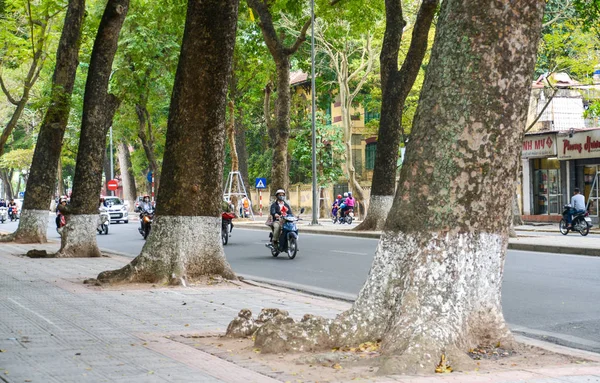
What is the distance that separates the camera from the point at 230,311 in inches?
419

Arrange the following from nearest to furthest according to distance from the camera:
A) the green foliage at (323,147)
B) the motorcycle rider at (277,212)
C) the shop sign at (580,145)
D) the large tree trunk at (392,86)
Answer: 1. the motorcycle rider at (277,212)
2. the large tree trunk at (392,86)
3. the shop sign at (580,145)
4. the green foliage at (323,147)

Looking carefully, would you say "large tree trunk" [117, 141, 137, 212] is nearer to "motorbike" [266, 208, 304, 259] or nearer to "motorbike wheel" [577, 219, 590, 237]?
"motorbike wheel" [577, 219, 590, 237]

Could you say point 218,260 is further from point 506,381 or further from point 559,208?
point 559,208

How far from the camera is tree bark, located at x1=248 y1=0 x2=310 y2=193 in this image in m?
31.8

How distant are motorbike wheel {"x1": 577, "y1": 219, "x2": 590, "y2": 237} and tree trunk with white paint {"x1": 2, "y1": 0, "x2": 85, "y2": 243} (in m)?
17.2

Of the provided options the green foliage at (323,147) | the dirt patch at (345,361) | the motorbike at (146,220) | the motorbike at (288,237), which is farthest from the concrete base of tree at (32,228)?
the green foliage at (323,147)

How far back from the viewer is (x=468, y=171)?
7023 millimetres

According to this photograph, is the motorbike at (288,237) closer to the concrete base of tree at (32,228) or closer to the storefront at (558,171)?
the concrete base of tree at (32,228)

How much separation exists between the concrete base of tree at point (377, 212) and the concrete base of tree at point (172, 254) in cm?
1603

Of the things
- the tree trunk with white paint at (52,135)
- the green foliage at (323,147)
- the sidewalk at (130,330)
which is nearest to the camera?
the sidewalk at (130,330)

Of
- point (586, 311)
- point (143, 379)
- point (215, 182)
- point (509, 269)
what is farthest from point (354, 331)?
point (509, 269)

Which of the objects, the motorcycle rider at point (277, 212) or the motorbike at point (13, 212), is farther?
the motorbike at point (13, 212)

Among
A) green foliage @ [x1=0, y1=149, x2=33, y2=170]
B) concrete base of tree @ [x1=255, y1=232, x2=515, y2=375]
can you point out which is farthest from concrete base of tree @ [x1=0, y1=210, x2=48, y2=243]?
green foliage @ [x1=0, y1=149, x2=33, y2=170]

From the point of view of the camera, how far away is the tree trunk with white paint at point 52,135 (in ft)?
75.8
